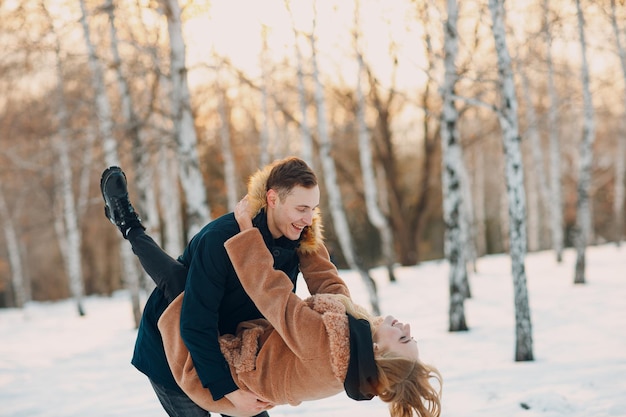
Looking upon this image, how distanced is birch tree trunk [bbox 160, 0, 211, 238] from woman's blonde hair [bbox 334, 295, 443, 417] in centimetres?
621

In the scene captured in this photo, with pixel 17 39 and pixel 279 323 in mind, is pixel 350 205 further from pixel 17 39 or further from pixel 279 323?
pixel 279 323

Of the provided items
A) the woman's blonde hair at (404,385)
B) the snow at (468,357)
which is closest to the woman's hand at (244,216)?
the woman's blonde hair at (404,385)

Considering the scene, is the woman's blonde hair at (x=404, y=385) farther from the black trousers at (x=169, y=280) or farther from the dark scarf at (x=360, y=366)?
the black trousers at (x=169, y=280)

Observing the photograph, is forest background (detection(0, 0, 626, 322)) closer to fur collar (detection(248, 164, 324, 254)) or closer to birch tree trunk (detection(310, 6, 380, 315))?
birch tree trunk (detection(310, 6, 380, 315))

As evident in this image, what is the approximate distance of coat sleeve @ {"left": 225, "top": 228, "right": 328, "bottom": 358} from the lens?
2576 millimetres

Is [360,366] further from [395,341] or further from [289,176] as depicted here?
[289,176]

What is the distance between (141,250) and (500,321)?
26.5 ft

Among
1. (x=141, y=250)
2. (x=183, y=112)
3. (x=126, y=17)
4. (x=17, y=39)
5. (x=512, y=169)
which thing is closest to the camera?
(x=141, y=250)

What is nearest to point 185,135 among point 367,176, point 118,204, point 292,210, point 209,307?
point 118,204

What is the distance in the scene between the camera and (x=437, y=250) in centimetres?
3509

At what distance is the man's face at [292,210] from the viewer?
271cm

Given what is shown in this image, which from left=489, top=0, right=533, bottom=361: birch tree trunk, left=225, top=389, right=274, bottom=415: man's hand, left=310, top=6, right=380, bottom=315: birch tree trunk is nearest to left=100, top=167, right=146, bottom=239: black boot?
left=225, top=389, right=274, bottom=415: man's hand

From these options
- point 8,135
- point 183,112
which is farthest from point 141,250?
point 8,135

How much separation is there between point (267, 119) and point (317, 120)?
513 cm
